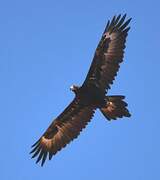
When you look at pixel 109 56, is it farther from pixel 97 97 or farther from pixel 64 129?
pixel 64 129

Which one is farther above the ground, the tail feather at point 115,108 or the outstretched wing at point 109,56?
the outstretched wing at point 109,56

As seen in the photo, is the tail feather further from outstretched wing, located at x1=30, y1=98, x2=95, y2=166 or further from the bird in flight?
outstretched wing, located at x1=30, y1=98, x2=95, y2=166

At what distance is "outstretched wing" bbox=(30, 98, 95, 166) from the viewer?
20531mm

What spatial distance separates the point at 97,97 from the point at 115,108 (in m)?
0.81

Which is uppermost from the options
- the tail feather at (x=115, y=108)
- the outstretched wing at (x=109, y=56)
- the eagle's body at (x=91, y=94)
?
the outstretched wing at (x=109, y=56)

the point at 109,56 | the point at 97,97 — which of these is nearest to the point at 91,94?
the point at 97,97

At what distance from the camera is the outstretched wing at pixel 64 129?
67.4ft

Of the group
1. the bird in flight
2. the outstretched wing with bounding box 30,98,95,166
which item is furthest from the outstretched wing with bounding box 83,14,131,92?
the outstretched wing with bounding box 30,98,95,166

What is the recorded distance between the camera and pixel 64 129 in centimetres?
2092

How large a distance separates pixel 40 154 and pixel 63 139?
0.86 metres

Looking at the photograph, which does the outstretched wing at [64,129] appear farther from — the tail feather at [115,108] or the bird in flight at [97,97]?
the tail feather at [115,108]

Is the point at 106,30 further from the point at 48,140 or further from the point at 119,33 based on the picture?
the point at 48,140

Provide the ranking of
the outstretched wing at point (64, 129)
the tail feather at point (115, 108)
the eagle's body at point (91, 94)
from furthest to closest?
1. the outstretched wing at point (64, 129)
2. the eagle's body at point (91, 94)
3. the tail feather at point (115, 108)

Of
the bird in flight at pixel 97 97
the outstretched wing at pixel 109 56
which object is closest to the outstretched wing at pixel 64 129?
the bird in flight at pixel 97 97
